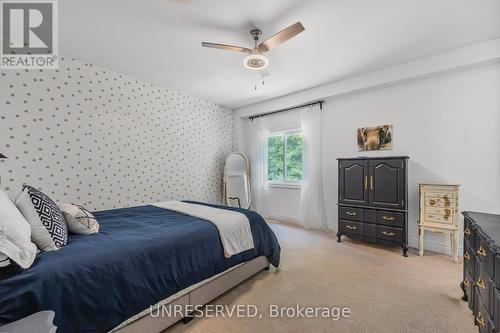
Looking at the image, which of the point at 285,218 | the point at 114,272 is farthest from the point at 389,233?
the point at 114,272

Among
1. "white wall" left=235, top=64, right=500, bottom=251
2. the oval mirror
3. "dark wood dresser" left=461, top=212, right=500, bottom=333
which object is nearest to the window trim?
the oval mirror

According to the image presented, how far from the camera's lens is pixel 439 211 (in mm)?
2832

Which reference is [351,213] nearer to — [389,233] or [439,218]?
[389,233]

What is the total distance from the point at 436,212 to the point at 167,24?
388 cm

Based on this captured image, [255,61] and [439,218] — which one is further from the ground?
[255,61]

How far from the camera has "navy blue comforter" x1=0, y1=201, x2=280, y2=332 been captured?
111 centimetres

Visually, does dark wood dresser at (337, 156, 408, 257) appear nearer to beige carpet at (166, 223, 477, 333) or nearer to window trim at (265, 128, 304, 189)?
beige carpet at (166, 223, 477, 333)

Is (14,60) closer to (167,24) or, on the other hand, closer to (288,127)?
(167,24)

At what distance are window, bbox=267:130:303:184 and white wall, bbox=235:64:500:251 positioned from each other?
121cm

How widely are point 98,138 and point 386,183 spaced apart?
13.4ft

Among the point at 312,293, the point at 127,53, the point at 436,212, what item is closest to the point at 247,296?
the point at 312,293

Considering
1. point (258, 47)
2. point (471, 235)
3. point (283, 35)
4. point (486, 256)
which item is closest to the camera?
point (486, 256)

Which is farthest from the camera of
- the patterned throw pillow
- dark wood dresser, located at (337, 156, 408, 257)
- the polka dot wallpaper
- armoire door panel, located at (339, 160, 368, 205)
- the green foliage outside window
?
the green foliage outside window

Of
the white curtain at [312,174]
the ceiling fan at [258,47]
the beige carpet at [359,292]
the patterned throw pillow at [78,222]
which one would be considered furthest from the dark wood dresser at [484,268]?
the patterned throw pillow at [78,222]
